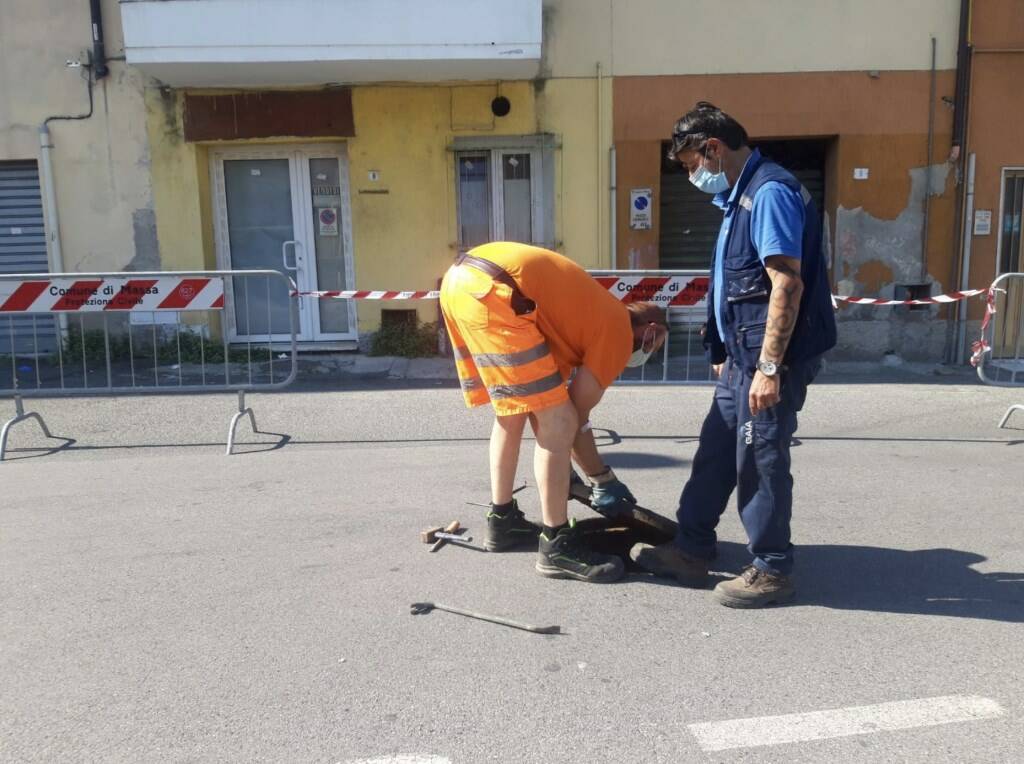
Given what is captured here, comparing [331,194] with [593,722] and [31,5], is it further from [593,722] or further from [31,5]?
[593,722]

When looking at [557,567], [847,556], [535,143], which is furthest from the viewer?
[535,143]

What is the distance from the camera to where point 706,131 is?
3.46 meters

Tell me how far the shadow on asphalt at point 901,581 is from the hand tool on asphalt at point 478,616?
109 centimetres

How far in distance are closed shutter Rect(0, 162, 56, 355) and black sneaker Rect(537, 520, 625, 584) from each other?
9221mm

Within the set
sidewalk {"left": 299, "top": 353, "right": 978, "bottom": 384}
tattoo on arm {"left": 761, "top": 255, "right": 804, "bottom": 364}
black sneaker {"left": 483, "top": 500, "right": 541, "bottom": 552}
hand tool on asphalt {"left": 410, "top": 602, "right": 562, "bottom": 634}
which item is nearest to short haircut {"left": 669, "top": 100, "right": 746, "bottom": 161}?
tattoo on arm {"left": 761, "top": 255, "right": 804, "bottom": 364}

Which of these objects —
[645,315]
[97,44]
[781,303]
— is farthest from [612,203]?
[781,303]

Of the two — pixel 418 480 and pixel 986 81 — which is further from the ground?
pixel 986 81

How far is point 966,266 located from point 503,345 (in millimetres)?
8950

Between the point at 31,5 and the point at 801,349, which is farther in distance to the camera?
the point at 31,5

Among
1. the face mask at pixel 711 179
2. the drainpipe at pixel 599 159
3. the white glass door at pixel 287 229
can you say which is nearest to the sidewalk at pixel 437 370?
the white glass door at pixel 287 229

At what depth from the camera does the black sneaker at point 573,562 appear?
371 centimetres

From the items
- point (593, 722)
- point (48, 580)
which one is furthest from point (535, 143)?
point (593, 722)

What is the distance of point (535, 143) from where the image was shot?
34.2 ft

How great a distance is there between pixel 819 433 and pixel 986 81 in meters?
6.15
